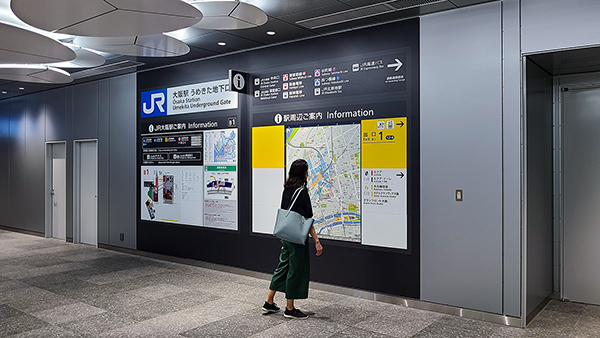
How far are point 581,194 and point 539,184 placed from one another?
0.81 meters

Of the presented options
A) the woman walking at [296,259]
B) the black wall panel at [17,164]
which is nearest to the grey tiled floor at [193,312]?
the woman walking at [296,259]

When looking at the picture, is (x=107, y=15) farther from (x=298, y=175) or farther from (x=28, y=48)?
(x=298, y=175)

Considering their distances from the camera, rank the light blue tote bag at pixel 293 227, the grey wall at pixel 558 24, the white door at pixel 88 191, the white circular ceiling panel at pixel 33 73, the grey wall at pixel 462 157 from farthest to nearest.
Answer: the white door at pixel 88 191, the white circular ceiling panel at pixel 33 73, the grey wall at pixel 462 157, the light blue tote bag at pixel 293 227, the grey wall at pixel 558 24

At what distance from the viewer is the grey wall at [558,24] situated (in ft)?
14.1

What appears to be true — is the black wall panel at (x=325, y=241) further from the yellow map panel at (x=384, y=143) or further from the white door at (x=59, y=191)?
the white door at (x=59, y=191)

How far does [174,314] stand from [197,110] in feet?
11.6

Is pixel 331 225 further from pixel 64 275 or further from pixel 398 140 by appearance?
pixel 64 275

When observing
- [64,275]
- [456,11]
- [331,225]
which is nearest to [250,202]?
[331,225]

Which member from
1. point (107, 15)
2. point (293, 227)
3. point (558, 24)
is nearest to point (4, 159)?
point (107, 15)

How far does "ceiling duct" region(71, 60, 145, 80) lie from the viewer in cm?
778

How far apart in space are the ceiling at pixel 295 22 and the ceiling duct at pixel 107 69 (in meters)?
0.02

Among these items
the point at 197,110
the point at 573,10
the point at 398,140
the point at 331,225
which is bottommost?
the point at 331,225

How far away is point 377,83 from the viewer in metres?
5.62

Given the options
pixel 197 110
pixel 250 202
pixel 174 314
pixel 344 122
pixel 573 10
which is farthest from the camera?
pixel 197 110
